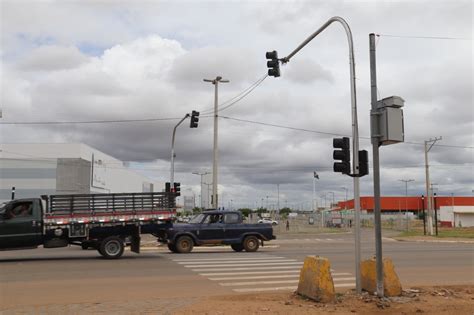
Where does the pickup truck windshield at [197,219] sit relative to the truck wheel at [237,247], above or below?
above

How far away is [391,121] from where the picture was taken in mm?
10008

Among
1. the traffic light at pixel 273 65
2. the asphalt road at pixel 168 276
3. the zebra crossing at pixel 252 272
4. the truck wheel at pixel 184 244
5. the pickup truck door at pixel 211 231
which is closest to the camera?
the asphalt road at pixel 168 276

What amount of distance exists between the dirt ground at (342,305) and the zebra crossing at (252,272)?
2184mm

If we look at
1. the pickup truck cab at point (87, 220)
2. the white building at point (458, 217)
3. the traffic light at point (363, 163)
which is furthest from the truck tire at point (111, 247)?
the white building at point (458, 217)

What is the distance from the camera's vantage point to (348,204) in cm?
14262

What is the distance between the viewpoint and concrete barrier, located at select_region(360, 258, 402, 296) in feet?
33.1

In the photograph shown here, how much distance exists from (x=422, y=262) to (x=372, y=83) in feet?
35.4

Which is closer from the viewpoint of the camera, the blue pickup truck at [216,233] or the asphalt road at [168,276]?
the asphalt road at [168,276]

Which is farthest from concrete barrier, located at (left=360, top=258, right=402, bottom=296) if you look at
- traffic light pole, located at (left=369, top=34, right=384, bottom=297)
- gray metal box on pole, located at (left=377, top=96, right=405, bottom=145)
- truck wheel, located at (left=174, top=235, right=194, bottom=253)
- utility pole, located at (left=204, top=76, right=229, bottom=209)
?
utility pole, located at (left=204, top=76, right=229, bottom=209)

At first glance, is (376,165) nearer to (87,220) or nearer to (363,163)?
(363,163)

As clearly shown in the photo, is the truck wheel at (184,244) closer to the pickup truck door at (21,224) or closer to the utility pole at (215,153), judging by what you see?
the pickup truck door at (21,224)

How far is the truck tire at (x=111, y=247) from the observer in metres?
19.3

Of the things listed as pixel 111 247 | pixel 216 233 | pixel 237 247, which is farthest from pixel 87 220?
pixel 237 247

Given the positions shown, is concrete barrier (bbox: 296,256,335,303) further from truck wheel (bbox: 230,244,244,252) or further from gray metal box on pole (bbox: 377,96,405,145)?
truck wheel (bbox: 230,244,244,252)
